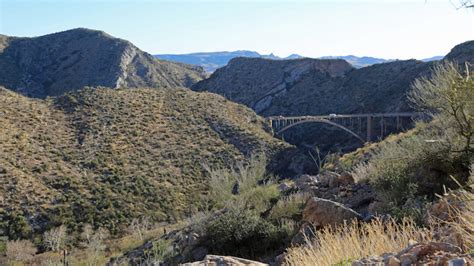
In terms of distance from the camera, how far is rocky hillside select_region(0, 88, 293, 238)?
77.2 ft

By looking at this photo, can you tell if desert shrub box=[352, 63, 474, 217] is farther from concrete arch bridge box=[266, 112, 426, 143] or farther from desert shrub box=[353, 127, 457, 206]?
concrete arch bridge box=[266, 112, 426, 143]

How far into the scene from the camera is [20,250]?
60.5 ft

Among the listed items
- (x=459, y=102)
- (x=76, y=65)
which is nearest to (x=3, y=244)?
(x=459, y=102)

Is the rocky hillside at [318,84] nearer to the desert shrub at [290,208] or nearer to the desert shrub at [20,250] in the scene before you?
the desert shrub at [20,250]

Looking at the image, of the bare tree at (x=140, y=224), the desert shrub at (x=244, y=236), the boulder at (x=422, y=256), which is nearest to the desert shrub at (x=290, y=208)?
the desert shrub at (x=244, y=236)

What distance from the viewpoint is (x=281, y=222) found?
1006cm

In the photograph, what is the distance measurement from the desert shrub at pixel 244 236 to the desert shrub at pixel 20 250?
9.78m

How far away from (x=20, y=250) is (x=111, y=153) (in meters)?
12.7

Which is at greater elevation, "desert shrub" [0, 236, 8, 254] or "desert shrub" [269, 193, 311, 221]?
"desert shrub" [269, 193, 311, 221]

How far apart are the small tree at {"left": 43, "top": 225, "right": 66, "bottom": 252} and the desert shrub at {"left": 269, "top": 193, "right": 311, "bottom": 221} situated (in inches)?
445

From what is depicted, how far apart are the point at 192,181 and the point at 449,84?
2226 centimetres

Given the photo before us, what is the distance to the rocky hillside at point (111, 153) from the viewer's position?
77.2ft

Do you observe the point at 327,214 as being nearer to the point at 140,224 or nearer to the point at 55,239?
the point at 55,239

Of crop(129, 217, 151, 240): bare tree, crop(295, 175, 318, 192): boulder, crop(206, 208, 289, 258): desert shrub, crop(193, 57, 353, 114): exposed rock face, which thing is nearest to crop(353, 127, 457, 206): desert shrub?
crop(206, 208, 289, 258): desert shrub
